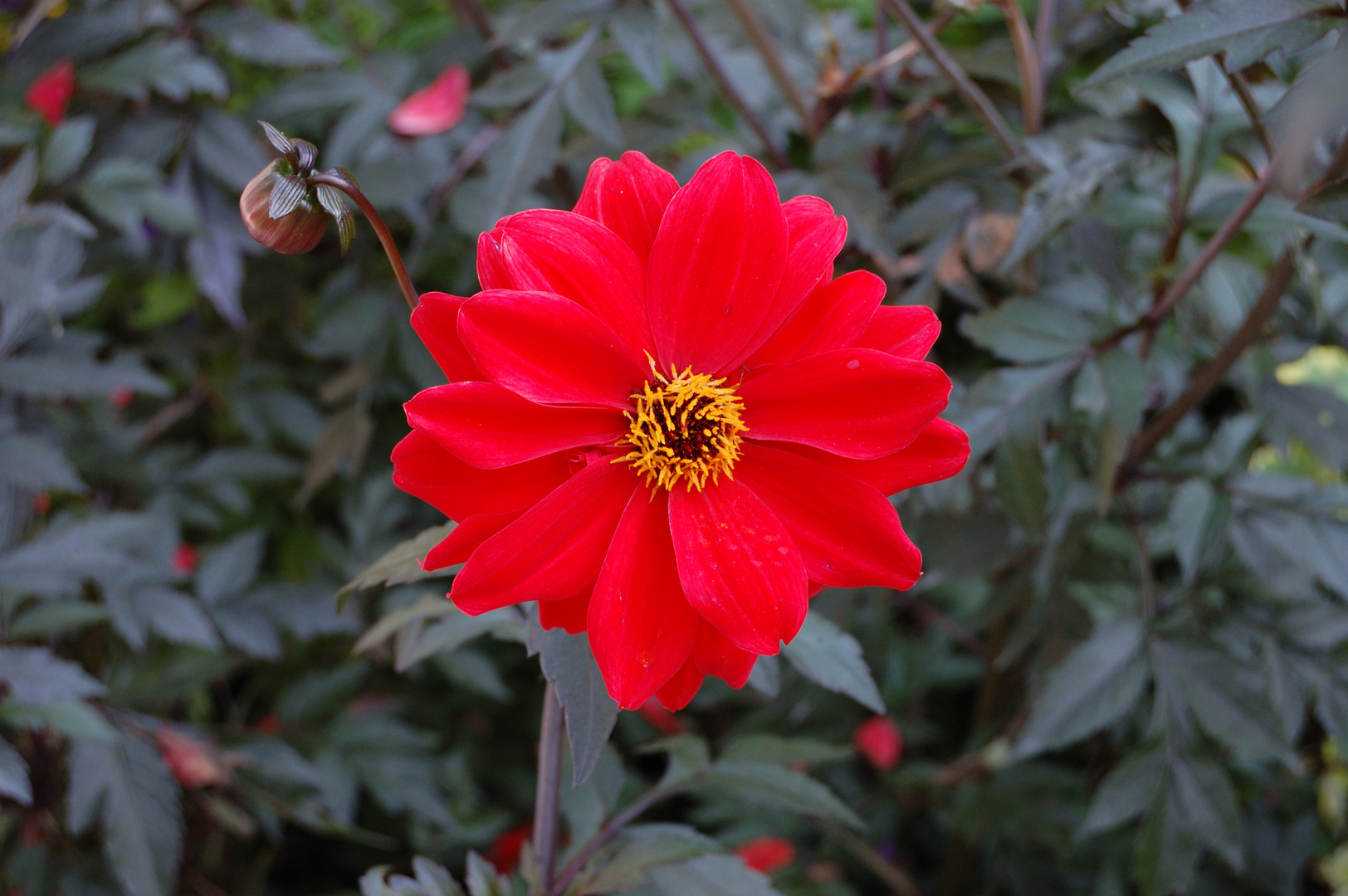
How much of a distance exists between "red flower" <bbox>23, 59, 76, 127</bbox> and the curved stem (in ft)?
3.53

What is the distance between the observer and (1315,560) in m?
0.88

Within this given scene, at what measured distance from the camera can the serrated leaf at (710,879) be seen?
62 cm

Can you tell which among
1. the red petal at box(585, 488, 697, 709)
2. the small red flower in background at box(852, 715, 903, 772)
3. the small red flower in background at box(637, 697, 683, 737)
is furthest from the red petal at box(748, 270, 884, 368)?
the small red flower in background at box(852, 715, 903, 772)

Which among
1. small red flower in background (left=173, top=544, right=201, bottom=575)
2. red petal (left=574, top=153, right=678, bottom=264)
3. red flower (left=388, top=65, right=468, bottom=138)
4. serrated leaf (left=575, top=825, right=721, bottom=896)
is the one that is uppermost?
red petal (left=574, top=153, right=678, bottom=264)

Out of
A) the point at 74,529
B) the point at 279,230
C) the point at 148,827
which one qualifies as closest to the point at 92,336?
the point at 74,529

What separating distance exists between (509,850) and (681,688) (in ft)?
2.59

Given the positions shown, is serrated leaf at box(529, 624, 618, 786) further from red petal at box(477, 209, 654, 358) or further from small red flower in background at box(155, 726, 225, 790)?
small red flower in background at box(155, 726, 225, 790)

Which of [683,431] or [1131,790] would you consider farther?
[1131,790]

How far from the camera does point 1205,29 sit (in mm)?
590

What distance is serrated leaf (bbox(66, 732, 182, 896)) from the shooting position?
0.89 metres

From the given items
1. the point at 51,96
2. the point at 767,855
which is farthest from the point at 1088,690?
the point at 51,96

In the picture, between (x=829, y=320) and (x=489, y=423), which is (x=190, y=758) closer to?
(x=489, y=423)

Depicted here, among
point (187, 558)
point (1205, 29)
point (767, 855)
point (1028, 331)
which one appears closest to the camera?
point (1205, 29)

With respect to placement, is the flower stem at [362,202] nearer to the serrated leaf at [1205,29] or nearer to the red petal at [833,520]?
the red petal at [833,520]
